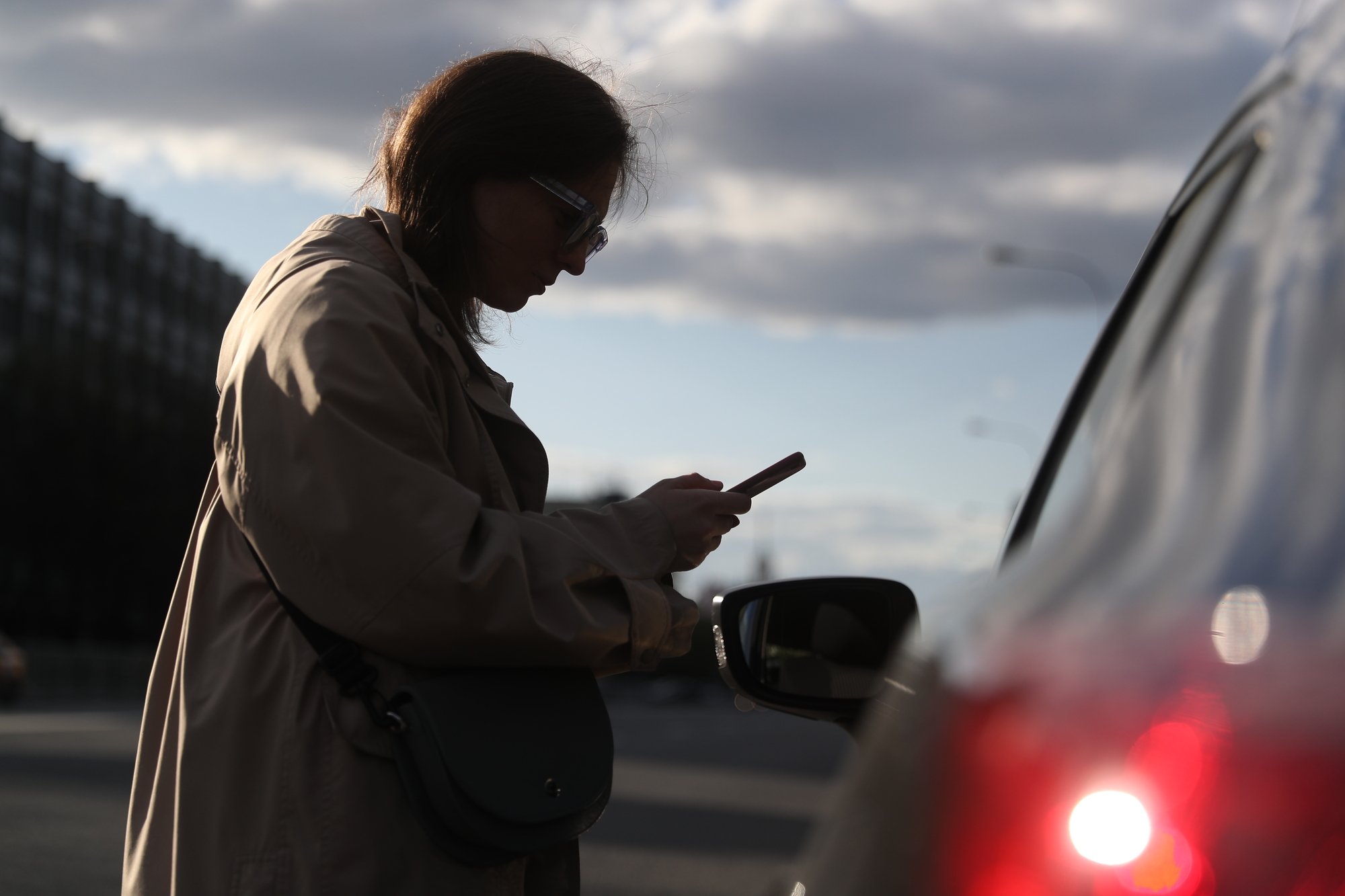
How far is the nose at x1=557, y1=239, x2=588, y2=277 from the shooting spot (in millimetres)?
2350

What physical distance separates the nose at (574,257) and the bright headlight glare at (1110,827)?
1.68 m

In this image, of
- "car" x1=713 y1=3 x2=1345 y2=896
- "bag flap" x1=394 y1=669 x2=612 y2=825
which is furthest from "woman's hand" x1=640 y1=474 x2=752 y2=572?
"car" x1=713 y1=3 x2=1345 y2=896

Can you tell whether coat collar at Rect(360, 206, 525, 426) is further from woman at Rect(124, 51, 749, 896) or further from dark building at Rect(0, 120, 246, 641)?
dark building at Rect(0, 120, 246, 641)

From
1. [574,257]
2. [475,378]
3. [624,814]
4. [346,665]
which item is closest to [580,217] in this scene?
[574,257]

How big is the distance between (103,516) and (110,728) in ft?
103

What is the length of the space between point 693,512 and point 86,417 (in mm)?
47707

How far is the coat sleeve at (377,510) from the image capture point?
1.77 metres

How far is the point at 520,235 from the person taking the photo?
228 cm

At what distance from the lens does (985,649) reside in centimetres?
89

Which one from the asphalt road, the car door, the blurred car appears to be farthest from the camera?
the blurred car

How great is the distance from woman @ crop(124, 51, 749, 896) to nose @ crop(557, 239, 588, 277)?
20 centimetres

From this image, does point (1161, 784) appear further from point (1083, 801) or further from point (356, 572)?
point (356, 572)

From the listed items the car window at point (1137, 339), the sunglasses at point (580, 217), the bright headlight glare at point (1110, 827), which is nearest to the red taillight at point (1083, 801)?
the bright headlight glare at point (1110, 827)

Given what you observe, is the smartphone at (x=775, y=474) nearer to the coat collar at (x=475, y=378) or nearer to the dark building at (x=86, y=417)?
the coat collar at (x=475, y=378)
